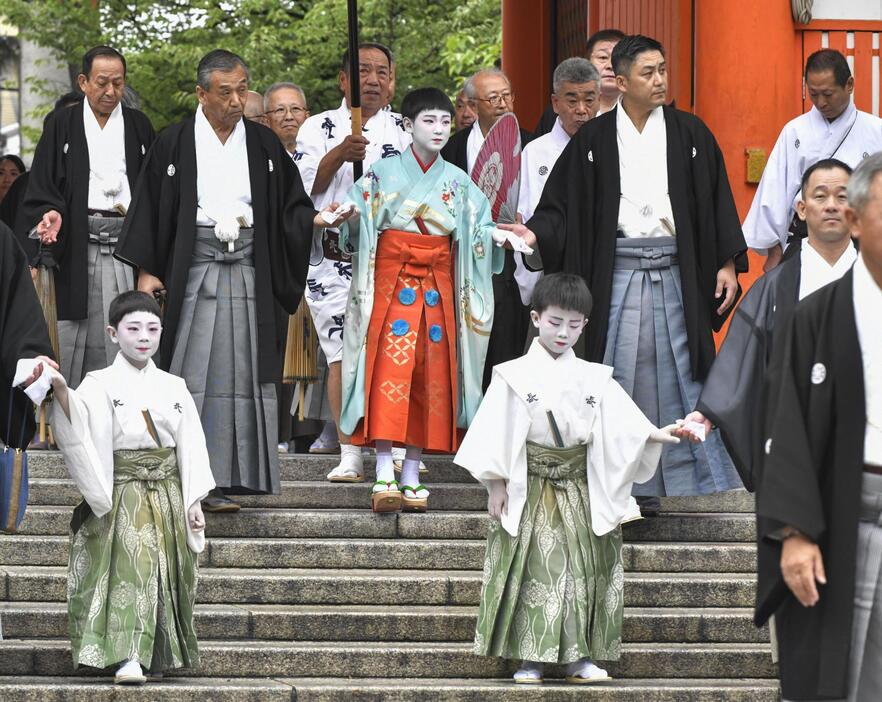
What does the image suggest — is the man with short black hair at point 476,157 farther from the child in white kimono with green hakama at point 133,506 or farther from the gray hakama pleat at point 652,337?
the child in white kimono with green hakama at point 133,506

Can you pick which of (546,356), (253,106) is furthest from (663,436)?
(253,106)

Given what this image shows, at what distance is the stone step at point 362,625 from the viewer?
298 inches

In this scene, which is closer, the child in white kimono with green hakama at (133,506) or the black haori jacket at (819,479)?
the black haori jacket at (819,479)

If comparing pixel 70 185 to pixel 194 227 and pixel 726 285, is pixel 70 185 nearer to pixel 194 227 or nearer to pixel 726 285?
pixel 194 227

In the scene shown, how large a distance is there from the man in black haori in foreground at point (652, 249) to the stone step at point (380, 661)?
115 cm

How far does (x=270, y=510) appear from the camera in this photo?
8578mm

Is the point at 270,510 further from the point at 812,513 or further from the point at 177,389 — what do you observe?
the point at 812,513

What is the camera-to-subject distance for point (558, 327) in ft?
23.9

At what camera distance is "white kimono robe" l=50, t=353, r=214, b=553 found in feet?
22.7

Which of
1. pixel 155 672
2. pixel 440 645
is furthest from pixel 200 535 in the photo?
pixel 440 645

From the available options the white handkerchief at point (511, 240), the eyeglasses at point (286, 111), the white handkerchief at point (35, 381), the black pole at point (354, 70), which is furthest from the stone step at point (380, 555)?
the eyeglasses at point (286, 111)

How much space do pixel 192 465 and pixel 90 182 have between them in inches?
118

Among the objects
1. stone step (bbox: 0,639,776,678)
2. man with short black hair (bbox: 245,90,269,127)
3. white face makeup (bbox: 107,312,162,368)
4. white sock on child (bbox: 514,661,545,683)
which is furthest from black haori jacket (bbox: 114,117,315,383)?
man with short black hair (bbox: 245,90,269,127)

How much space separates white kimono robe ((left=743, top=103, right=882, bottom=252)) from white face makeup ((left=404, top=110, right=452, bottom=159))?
1794 millimetres
